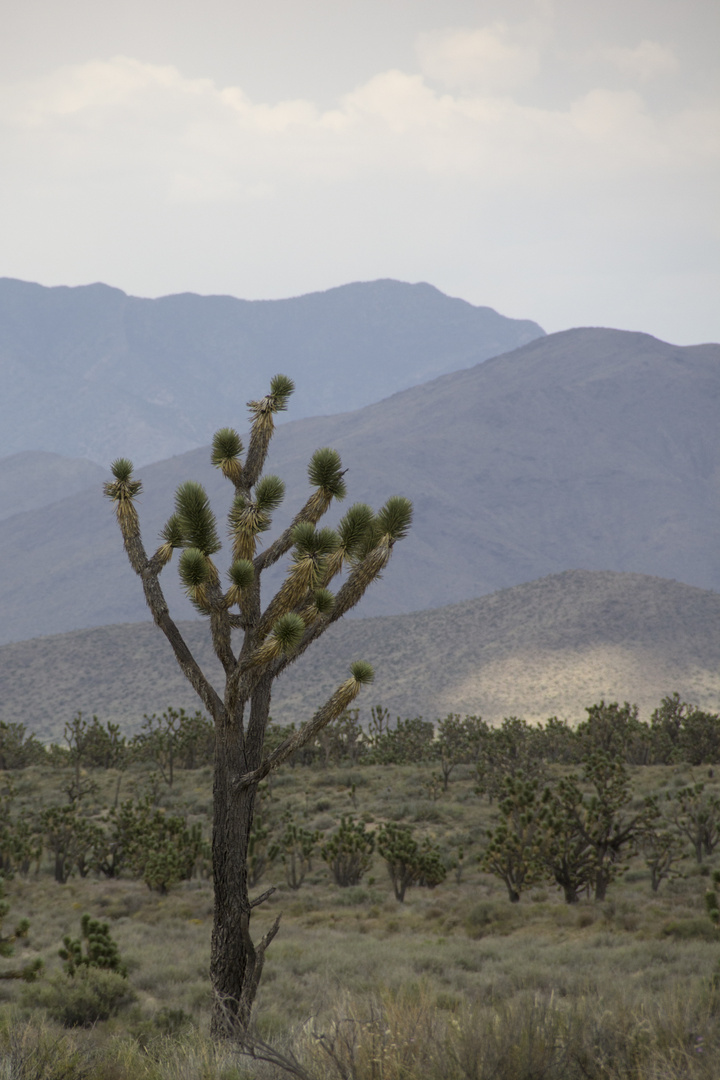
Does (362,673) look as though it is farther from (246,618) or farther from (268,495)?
(268,495)

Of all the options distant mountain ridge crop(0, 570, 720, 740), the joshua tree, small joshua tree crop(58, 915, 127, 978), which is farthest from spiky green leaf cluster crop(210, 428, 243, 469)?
distant mountain ridge crop(0, 570, 720, 740)

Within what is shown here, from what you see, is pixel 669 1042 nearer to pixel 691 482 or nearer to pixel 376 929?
pixel 376 929

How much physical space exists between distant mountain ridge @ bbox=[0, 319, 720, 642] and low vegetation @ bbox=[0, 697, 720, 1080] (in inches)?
4372

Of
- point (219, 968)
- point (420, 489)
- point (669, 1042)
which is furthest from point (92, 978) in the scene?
point (420, 489)

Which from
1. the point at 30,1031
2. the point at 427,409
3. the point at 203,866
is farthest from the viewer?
the point at 427,409

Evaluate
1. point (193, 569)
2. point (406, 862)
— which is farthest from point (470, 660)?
point (193, 569)

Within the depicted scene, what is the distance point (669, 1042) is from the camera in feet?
18.5

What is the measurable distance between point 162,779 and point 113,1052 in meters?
23.2

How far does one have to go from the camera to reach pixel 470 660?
7112 centimetres

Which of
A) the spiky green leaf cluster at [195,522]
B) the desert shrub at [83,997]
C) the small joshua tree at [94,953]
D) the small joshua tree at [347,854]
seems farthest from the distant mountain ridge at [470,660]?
the spiky green leaf cluster at [195,522]

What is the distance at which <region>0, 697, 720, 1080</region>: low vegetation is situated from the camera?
5660mm

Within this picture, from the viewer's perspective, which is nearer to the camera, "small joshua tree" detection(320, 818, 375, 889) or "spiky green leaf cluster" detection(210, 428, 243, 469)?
"spiky green leaf cluster" detection(210, 428, 243, 469)

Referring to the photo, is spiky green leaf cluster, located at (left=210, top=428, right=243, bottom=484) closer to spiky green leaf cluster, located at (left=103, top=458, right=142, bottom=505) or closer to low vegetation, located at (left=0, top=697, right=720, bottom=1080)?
spiky green leaf cluster, located at (left=103, top=458, right=142, bottom=505)

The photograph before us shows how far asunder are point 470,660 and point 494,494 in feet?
339
